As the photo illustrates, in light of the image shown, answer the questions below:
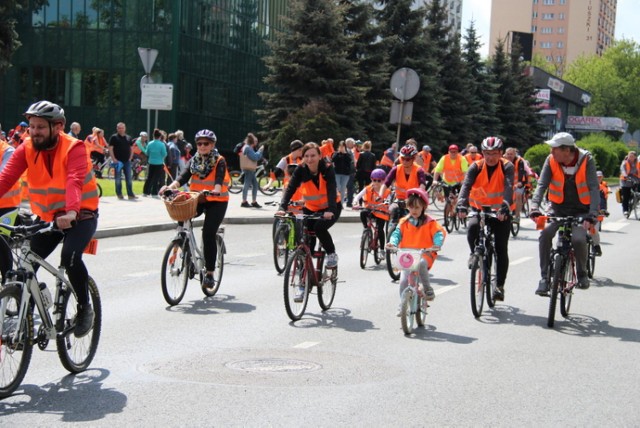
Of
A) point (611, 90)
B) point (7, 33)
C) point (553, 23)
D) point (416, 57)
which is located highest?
point (553, 23)

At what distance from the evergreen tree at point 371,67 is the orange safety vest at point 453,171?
23.1 m

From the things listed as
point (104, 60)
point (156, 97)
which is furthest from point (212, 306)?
point (104, 60)

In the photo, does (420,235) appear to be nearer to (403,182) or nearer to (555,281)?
(555,281)

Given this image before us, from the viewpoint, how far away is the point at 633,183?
27.7 meters

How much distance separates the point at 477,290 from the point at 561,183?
136cm

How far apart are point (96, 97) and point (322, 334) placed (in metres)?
41.5

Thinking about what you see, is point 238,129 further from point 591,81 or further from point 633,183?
point 591,81

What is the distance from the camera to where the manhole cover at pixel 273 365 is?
7.46 m

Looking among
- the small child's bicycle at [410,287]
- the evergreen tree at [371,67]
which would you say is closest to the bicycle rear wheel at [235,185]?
the evergreen tree at [371,67]

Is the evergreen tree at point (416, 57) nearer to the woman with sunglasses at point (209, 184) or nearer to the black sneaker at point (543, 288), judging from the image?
the woman with sunglasses at point (209, 184)

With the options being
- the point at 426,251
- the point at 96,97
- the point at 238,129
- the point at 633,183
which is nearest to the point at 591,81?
the point at 238,129

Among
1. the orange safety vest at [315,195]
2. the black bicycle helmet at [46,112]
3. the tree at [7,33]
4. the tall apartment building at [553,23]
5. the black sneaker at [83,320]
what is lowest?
the black sneaker at [83,320]

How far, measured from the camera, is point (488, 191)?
11039 millimetres

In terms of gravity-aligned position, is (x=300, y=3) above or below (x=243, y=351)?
above
